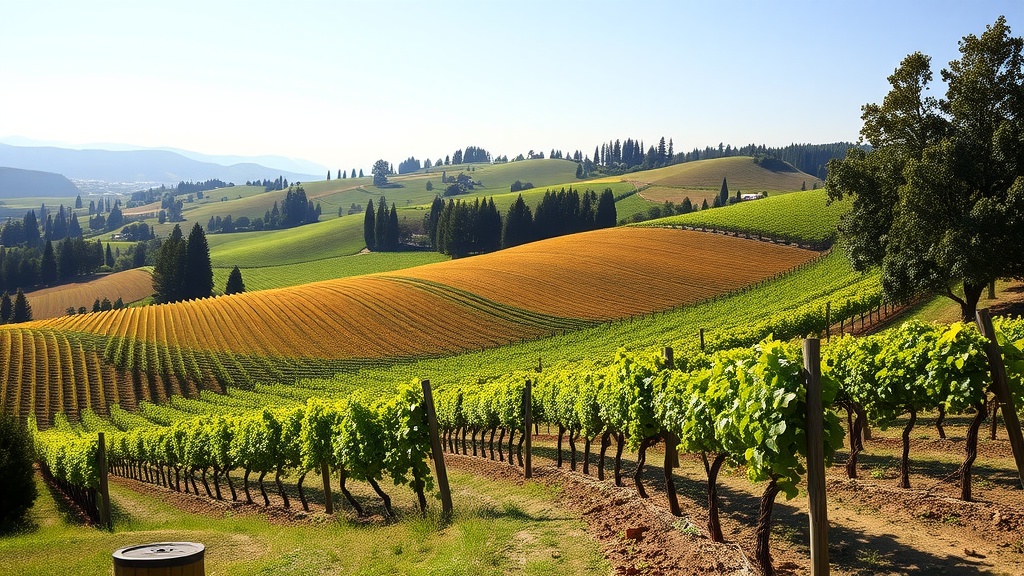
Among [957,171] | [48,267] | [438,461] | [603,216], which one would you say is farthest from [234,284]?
[438,461]

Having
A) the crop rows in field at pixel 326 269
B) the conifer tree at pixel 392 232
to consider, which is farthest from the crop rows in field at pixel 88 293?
the conifer tree at pixel 392 232

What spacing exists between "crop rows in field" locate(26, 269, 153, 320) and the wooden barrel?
14239cm

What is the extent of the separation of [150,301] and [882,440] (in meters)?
134

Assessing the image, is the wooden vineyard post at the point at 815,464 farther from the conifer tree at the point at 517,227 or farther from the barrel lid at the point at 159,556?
the conifer tree at the point at 517,227

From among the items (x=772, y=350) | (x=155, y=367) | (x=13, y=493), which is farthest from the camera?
(x=155, y=367)

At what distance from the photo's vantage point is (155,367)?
2534 inches

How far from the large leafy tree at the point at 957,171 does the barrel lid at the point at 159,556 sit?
1256 inches

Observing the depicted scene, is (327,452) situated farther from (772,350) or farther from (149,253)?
(149,253)

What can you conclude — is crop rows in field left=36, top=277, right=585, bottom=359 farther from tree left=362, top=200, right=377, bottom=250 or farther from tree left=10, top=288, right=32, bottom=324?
tree left=362, top=200, right=377, bottom=250

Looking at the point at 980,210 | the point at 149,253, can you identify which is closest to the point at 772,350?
the point at 980,210

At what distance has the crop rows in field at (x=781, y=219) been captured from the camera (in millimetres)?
95688

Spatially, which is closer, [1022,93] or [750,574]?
[750,574]

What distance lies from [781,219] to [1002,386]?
3898 inches

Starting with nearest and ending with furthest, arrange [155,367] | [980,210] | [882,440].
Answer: [882,440] < [980,210] < [155,367]
